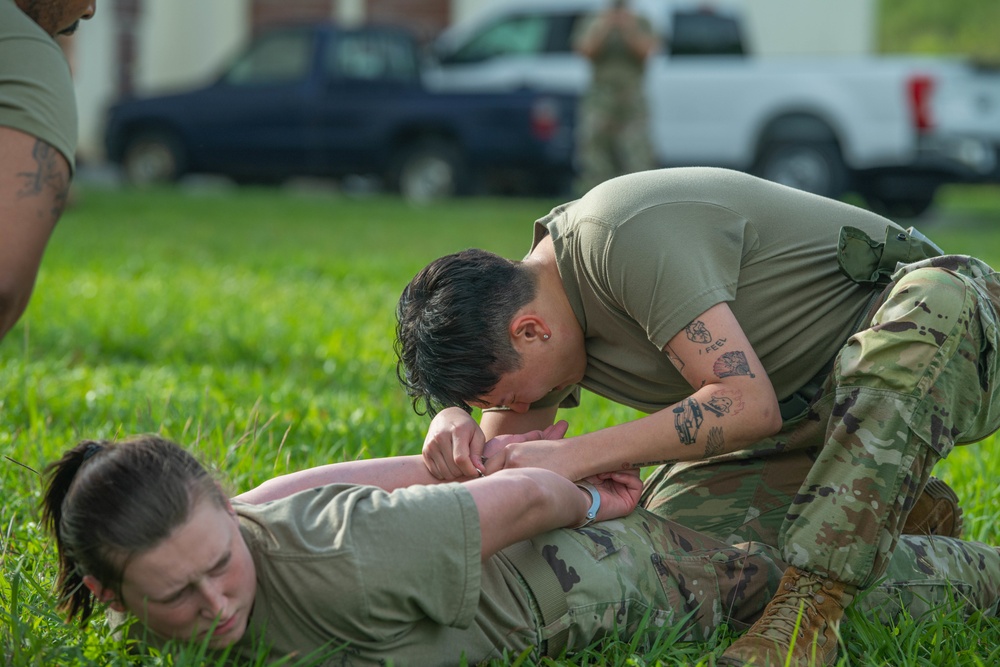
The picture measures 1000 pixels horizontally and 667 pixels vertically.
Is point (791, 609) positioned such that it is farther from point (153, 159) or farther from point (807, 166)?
point (153, 159)

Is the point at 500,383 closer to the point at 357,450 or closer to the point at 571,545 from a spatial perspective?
the point at 571,545

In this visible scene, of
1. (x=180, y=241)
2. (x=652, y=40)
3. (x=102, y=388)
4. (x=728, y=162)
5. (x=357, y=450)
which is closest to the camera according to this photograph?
(x=357, y=450)

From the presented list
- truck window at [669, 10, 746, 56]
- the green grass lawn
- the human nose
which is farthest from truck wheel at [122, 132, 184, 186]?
the human nose

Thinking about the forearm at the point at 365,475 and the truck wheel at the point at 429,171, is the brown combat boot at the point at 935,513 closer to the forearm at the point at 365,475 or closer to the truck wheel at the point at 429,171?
the forearm at the point at 365,475

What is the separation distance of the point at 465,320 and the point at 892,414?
89 cm

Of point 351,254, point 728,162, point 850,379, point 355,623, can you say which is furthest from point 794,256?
point 728,162

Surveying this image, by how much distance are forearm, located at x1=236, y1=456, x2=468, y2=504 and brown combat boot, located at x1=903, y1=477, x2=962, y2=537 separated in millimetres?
1145

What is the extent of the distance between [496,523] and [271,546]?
412 mm

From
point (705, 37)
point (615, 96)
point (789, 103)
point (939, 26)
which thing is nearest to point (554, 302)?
point (615, 96)

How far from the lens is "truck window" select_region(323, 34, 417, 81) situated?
15.4 m

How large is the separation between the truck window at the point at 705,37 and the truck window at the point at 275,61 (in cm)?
430

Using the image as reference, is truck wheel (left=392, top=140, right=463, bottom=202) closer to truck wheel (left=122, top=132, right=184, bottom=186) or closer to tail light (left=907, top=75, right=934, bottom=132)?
truck wheel (left=122, top=132, right=184, bottom=186)

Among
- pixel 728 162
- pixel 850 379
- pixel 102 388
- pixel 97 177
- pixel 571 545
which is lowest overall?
pixel 97 177

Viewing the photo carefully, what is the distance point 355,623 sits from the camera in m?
2.34
